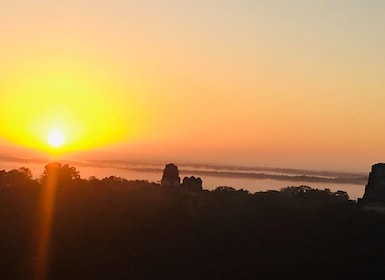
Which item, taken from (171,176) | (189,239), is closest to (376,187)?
(189,239)

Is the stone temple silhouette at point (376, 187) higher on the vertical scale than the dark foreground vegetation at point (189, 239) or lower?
higher

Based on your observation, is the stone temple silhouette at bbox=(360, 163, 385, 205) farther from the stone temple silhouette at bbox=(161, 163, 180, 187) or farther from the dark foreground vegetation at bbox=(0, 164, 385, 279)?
the stone temple silhouette at bbox=(161, 163, 180, 187)

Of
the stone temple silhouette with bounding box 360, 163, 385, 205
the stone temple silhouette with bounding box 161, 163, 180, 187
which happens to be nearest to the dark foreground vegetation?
the stone temple silhouette with bounding box 360, 163, 385, 205

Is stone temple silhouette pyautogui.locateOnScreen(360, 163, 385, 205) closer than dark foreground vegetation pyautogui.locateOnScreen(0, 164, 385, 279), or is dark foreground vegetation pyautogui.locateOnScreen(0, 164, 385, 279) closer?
dark foreground vegetation pyautogui.locateOnScreen(0, 164, 385, 279)

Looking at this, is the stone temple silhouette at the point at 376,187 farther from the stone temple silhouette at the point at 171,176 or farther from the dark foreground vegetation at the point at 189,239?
the stone temple silhouette at the point at 171,176

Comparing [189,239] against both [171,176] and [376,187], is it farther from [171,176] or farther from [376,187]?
[171,176]

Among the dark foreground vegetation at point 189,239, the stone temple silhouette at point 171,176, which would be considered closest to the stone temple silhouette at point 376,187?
the dark foreground vegetation at point 189,239
